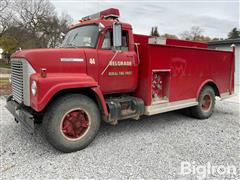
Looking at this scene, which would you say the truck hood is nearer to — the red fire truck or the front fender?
the red fire truck

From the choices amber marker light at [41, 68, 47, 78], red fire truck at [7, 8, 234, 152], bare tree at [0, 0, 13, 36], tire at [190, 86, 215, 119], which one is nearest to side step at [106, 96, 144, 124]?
red fire truck at [7, 8, 234, 152]

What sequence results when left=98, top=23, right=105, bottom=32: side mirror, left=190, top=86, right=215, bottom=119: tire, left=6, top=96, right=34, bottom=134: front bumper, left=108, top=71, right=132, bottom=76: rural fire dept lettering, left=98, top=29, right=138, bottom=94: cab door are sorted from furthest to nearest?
left=190, top=86, right=215, bottom=119: tire
left=108, top=71, right=132, bottom=76: rural fire dept lettering
left=98, top=29, right=138, bottom=94: cab door
left=98, top=23, right=105, bottom=32: side mirror
left=6, top=96, right=34, bottom=134: front bumper

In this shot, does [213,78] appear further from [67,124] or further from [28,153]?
[28,153]

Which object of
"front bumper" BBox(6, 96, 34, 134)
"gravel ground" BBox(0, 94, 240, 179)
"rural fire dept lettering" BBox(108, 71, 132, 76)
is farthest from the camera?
"rural fire dept lettering" BBox(108, 71, 132, 76)

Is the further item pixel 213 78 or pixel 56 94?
pixel 213 78

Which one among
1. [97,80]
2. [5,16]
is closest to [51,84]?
[97,80]

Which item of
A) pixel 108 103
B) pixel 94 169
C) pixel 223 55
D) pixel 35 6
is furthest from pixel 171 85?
pixel 35 6

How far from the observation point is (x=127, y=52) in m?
4.50

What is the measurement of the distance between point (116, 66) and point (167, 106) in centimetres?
158

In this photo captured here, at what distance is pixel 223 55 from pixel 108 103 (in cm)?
392

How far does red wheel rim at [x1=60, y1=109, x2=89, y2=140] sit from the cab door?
2.30 feet

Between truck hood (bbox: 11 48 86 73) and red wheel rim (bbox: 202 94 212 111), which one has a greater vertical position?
truck hood (bbox: 11 48 86 73)

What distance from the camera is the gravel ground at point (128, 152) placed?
3.11 meters

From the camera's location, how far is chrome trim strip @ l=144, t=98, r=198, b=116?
182 inches
